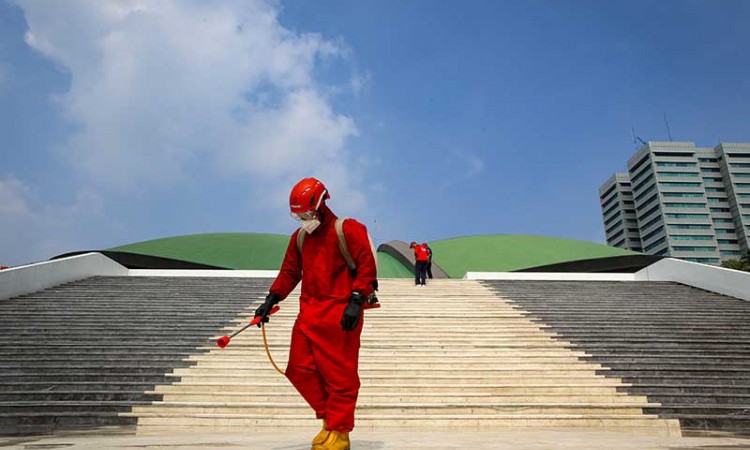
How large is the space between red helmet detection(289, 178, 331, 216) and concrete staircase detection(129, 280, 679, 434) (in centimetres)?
236

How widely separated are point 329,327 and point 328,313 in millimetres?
93

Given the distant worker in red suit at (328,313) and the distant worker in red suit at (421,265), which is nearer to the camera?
the distant worker in red suit at (328,313)

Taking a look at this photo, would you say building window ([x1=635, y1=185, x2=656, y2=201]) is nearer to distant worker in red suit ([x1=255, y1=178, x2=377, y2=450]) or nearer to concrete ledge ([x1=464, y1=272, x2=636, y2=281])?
concrete ledge ([x1=464, y1=272, x2=636, y2=281])

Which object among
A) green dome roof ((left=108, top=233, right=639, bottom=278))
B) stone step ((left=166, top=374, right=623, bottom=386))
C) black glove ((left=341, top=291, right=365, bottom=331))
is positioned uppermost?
green dome roof ((left=108, top=233, right=639, bottom=278))

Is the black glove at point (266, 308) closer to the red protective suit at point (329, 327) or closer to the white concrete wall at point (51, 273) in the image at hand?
the red protective suit at point (329, 327)

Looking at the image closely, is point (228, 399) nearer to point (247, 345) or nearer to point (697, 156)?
point (247, 345)

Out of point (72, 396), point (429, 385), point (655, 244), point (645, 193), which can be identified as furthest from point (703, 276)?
point (645, 193)

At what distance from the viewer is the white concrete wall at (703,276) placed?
10.5m

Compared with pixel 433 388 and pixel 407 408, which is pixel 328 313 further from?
pixel 433 388

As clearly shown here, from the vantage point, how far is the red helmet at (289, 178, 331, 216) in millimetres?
3252

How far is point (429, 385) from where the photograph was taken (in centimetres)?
560

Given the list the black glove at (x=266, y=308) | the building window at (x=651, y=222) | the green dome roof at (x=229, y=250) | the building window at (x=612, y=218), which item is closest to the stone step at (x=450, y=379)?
the black glove at (x=266, y=308)

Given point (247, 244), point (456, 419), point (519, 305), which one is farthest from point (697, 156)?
point (456, 419)

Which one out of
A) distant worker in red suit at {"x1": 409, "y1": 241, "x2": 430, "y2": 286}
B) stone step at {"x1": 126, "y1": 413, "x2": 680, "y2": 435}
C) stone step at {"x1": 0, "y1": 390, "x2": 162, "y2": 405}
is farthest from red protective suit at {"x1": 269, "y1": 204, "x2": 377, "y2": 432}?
distant worker in red suit at {"x1": 409, "y1": 241, "x2": 430, "y2": 286}
